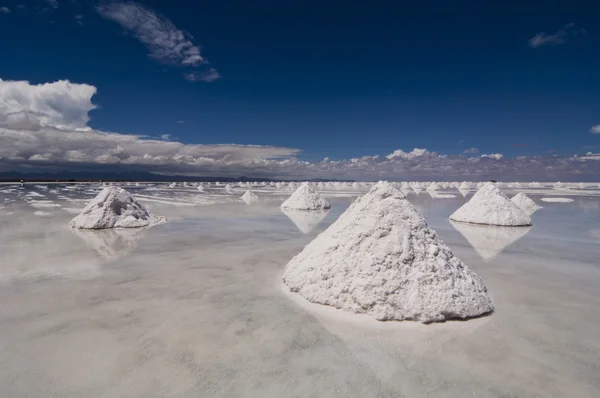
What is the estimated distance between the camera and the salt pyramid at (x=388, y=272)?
177 inches

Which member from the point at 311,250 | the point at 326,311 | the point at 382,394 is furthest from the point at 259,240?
the point at 382,394

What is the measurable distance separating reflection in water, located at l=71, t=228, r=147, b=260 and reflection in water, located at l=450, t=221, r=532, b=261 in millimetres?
10058

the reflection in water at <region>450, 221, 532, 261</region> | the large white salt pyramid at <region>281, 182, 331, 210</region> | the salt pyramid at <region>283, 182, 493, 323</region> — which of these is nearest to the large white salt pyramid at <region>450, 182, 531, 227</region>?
the reflection in water at <region>450, 221, 532, 261</region>

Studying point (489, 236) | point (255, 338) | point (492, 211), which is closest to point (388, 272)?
point (255, 338)

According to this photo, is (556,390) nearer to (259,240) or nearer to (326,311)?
(326,311)

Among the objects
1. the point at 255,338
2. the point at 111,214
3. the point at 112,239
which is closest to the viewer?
the point at 255,338

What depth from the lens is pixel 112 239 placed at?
10305mm

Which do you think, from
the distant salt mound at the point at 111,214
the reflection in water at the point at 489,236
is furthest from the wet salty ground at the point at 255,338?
the distant salt mound at the point at 111,214

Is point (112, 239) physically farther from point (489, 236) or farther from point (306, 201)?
point (489, 236)

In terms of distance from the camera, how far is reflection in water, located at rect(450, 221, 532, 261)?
9148 mm

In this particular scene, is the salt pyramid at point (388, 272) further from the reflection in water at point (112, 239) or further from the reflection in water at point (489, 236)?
the reflection in water at point (112, 239)

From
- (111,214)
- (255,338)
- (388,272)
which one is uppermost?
(388,272)

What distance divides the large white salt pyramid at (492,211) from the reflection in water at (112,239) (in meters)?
14.2

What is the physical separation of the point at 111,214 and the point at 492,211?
1659 centimetres
